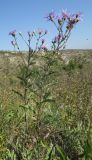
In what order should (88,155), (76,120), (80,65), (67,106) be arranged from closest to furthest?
1. (88,155)
2. (76,120)
3. (67,106)
4. (80,65)

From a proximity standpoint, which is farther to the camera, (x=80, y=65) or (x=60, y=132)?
(x=80, y=65)

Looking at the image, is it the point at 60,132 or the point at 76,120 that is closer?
the point at 60,132

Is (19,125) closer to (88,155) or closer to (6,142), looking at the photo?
(6,142)

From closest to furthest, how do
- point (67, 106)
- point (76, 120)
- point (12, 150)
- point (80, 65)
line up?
1. point (12, 150)
2. point (76, 120)
3. point (67, 106)
4. point (80, 65)

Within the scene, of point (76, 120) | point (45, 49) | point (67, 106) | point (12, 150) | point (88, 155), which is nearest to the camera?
point (88, 155)

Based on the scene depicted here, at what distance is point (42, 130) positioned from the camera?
564cm

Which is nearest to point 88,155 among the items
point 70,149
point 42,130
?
point 70,149

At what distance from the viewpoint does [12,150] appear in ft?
16.5

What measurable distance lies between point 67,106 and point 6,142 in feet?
8.31

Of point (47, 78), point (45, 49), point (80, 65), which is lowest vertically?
point (80, 65)

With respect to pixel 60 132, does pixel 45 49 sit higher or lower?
higher

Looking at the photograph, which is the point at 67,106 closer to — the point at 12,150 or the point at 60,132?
the point at 60,132

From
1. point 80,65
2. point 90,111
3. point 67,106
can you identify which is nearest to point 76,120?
point 90,111

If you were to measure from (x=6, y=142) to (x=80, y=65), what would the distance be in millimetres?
11648
